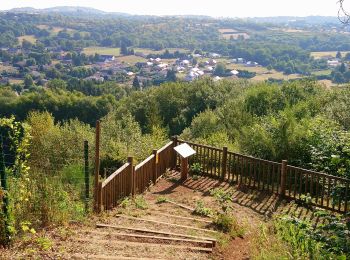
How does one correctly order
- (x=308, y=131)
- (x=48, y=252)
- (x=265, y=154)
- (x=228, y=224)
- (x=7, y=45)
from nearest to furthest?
(x=48, y=252) < (x=228, y=224) < (x=308, y=131) < (x=265, y=154) < (x=7, y=45)

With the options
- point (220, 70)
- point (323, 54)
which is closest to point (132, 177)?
point (220, 70)

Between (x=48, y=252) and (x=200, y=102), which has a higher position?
(x=48, y=252)

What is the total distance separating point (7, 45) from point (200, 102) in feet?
458

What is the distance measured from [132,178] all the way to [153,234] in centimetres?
318

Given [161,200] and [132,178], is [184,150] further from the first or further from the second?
[132,178]

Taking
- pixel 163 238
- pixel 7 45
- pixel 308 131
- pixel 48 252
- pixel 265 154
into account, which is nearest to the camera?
pixel 48 252

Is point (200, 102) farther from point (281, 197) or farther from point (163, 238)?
point (163, 238)

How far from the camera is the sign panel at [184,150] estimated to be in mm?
12725

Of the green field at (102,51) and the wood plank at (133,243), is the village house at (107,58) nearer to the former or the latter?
the green field at (102,51)

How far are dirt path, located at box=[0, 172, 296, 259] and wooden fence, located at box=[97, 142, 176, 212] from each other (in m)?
0.28

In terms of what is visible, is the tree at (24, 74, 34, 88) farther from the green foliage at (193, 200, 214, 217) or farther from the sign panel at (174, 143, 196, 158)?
the green foliage at (193, 200, 214, 217)

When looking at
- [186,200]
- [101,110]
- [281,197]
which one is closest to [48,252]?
[186,200]

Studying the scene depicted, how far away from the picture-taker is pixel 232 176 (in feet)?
43.2

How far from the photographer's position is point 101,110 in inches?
2331
